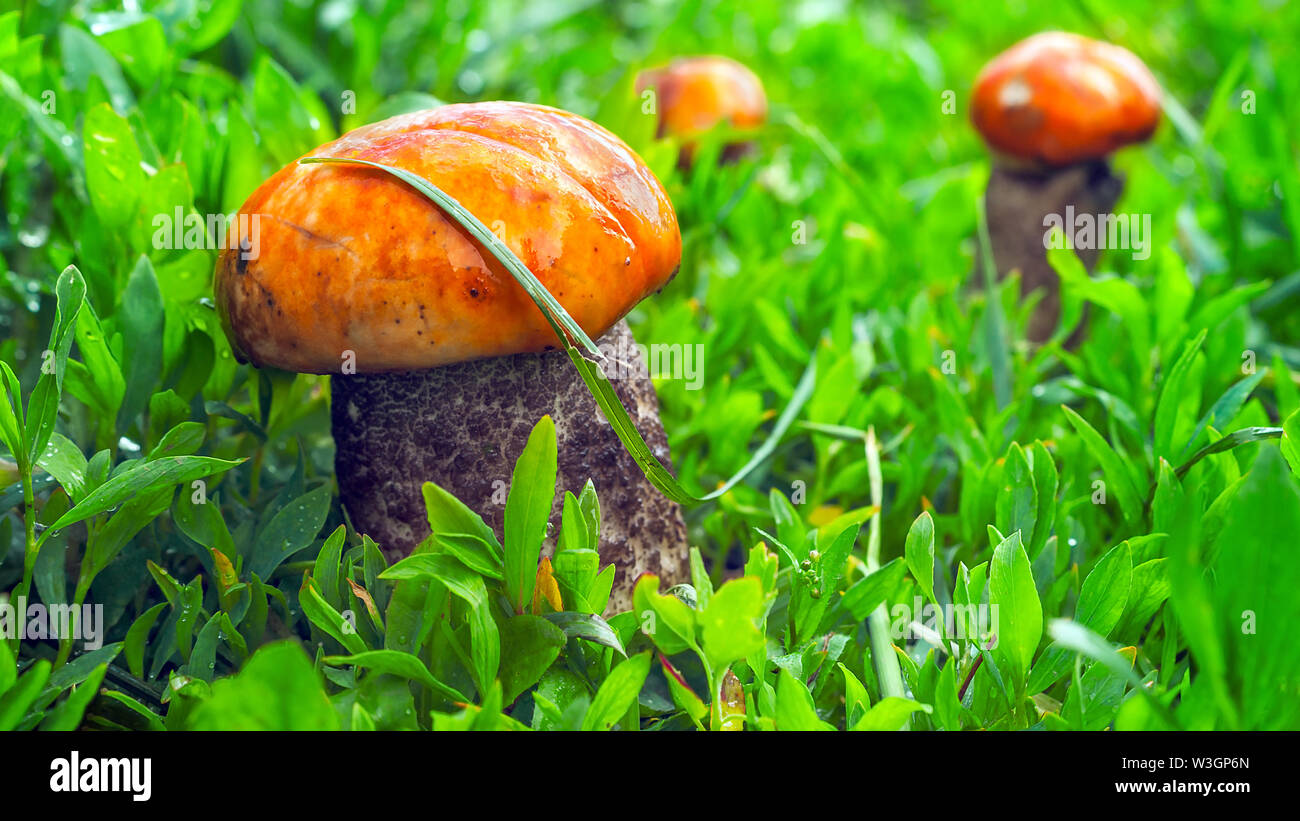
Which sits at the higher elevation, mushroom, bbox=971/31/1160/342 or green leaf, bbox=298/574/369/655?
mushroom, bbox=971/31/1160/342

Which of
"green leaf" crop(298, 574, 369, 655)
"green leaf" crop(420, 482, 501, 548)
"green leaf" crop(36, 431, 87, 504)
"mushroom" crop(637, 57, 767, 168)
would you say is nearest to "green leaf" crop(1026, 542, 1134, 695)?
"green leaf" crop(420, 482, 501, 548)

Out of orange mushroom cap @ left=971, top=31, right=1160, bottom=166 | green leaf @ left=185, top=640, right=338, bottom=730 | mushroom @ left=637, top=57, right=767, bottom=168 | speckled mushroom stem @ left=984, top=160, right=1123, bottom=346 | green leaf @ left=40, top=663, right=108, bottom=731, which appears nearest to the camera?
green leaf @ left=185, top=640, right=338, bottom=730

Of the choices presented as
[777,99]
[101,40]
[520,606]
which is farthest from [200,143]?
[777,99]

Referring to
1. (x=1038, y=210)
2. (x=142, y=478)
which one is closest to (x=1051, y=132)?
(x=1038, y=210)

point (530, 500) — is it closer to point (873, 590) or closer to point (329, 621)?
point (329, 621)

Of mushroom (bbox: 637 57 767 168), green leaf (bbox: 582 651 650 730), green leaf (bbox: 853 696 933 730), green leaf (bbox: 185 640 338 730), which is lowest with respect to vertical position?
green leaf (bbox: 853 696 933 730)

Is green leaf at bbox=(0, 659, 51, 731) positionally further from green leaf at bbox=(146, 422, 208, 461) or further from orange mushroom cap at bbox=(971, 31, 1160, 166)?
orange mushroom cap at bbox=(971, 31, 1160, 166)

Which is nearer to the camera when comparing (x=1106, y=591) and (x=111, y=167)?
(x=1106, y=591)
